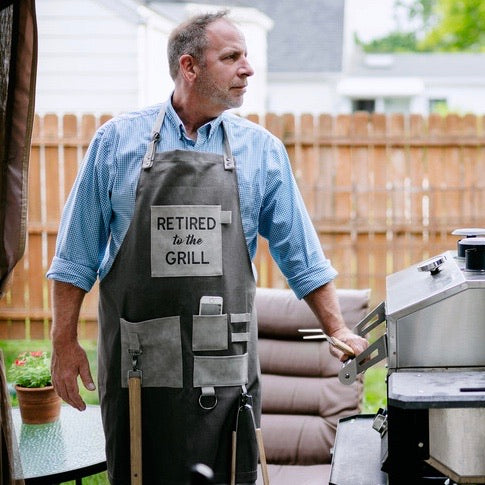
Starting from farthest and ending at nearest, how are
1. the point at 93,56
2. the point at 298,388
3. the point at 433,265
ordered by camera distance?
the point at 93,56, the point at 298,388, the point at 433,265

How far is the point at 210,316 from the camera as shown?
231cm

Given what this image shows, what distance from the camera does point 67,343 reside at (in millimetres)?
2418

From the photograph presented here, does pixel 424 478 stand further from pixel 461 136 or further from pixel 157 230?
pixel 461 136

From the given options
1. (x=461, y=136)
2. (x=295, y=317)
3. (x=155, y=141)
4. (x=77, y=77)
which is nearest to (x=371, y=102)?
(x=77, y=77)

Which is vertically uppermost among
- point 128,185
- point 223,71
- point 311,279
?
point 223,71

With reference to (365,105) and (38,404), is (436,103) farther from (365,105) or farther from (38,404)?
(38,404)

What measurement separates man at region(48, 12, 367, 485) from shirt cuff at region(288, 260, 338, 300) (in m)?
0.14

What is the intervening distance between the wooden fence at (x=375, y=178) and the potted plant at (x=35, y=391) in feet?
10.8

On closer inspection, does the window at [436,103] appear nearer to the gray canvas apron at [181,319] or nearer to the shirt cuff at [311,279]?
the shirt cuff at [311,279]

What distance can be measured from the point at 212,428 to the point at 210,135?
762 mm

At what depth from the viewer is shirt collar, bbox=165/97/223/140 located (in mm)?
2428

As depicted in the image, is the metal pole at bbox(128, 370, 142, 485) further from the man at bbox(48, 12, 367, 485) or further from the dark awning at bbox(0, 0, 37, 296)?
the dark awning at bbox(0, 0, 37, 296)

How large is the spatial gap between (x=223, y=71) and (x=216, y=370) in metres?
0.78

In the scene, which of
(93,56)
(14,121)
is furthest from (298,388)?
(93,56)
